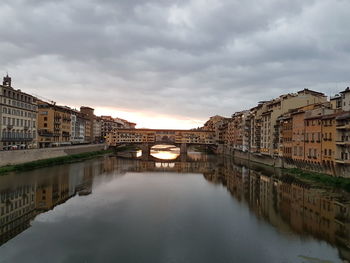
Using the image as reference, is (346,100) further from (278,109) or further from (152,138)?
(152,138)

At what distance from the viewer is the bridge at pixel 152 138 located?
86.1 m

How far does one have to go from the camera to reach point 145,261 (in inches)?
492

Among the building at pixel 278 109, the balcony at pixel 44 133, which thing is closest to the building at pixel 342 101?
the building at pixel 278 109

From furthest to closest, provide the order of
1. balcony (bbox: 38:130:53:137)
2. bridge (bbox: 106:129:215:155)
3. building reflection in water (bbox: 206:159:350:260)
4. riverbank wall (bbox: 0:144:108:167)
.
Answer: bridge (bbox: 106:129:215:155), balcony (bbox: 38:130:53:137), riverbank wall (bbox: 0:144:108:167), building reflection in water (bbox: 206:159:350:260)

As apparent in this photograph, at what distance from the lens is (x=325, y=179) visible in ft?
97.2

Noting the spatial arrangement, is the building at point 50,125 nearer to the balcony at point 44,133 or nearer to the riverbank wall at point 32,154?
the balcony at point 44,133

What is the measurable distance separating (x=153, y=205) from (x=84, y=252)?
921 centimetres

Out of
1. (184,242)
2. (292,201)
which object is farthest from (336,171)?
(184,242)

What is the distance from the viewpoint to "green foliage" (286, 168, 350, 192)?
2691 centimetres

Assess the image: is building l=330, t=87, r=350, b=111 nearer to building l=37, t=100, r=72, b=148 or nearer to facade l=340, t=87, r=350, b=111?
facade l=340, t=87, r=350, b=111

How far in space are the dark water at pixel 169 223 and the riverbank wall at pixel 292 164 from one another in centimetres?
341

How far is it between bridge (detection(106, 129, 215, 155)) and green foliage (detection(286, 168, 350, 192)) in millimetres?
52713

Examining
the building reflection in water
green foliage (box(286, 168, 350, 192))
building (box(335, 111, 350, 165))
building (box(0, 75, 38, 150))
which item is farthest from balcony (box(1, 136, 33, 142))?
building (box(335, 111, 350, 165))

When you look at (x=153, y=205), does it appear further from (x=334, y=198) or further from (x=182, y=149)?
(x=182, y=149)
